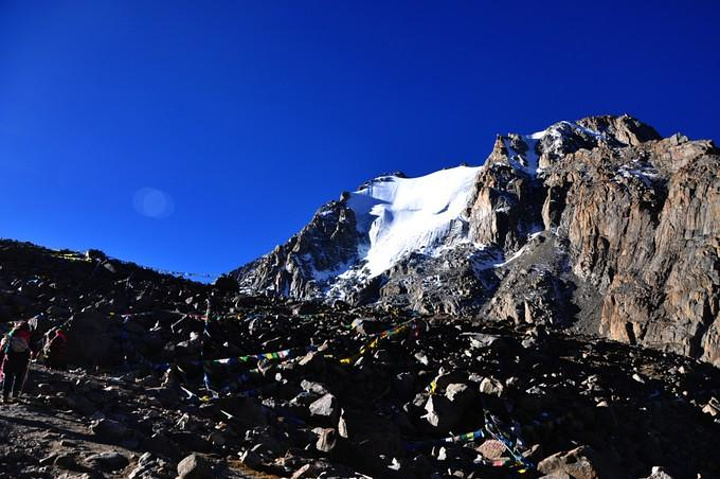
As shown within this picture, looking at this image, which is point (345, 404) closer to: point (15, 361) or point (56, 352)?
point (15, 361)

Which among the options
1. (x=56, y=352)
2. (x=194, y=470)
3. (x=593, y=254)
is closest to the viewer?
(x=194, y=470)

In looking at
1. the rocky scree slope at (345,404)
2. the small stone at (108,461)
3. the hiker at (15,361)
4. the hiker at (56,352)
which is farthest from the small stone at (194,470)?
the hiker at (56,352)

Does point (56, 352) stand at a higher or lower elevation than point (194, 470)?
higher

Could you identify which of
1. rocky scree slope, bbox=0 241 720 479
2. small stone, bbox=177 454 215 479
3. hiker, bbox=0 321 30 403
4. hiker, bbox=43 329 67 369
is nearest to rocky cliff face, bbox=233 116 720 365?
rocky scree slope, bbox=0 241 720 479

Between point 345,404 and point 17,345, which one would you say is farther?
point 345,404

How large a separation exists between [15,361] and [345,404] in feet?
22.3

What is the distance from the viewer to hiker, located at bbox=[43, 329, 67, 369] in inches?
510

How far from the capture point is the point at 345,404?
11797 mm

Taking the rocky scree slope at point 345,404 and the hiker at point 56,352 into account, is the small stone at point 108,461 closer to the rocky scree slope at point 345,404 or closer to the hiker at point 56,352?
the rocky scree slope at point 345,404

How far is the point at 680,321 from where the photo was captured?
110688 mm

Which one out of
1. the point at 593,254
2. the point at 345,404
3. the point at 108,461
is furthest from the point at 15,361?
the point at 593,254

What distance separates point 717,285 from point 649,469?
121 metres

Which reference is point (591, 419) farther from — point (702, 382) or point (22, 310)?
point (22, 310)

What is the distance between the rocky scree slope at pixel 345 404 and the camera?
7289 millimetres
